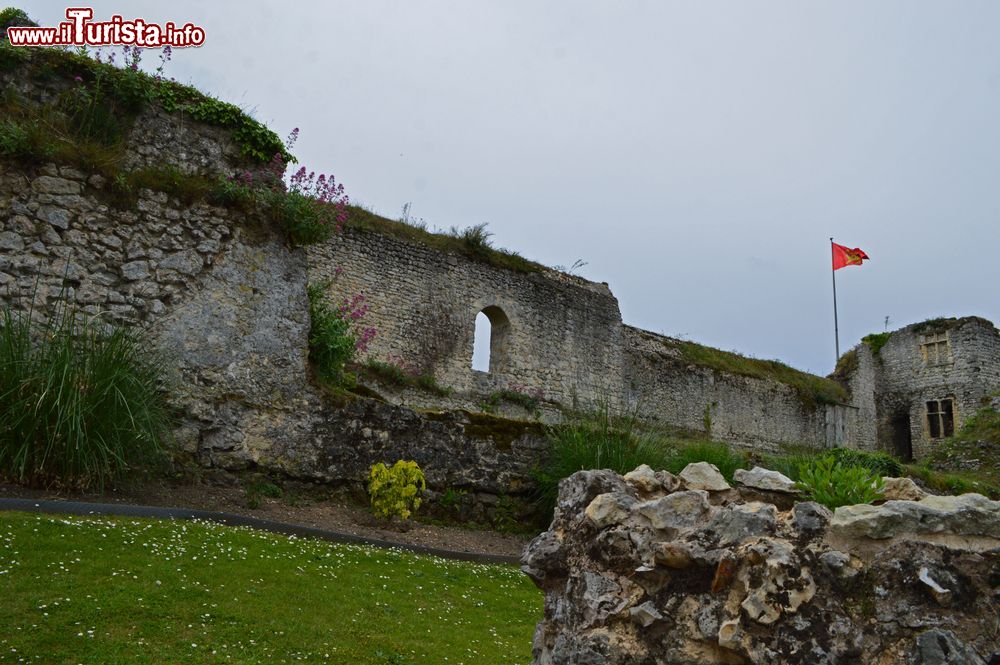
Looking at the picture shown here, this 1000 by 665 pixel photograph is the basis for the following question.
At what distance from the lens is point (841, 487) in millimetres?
3410

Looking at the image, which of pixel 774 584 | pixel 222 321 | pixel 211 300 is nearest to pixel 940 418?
pixel 222 321

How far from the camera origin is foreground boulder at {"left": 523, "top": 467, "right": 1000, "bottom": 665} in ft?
8.16

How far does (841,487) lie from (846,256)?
2984 centimetres

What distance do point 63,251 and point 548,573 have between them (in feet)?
20.7

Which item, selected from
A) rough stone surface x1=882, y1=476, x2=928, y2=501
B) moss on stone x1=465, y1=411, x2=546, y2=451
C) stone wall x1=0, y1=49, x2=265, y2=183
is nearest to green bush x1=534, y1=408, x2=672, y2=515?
moss on stone x1=465, y1=411, x2=546, y2=451

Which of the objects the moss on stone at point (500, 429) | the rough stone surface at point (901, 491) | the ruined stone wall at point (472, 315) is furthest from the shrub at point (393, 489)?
the ruined stone wall at point (472, 315)

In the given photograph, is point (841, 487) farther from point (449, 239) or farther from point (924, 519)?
point (449, 239)

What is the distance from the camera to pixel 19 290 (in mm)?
7336

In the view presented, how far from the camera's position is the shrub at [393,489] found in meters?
7.68

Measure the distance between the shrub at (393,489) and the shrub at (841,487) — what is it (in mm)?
4772

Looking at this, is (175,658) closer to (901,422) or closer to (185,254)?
(185,254)

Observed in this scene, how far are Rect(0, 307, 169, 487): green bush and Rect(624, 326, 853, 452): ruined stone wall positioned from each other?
1498 centimetres

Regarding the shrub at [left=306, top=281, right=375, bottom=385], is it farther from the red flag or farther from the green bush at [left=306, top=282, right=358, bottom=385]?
the red flag

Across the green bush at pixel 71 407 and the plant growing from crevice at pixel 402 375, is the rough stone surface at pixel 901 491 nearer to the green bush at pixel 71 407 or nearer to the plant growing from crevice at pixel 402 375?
the green bush at pixel 71 407
